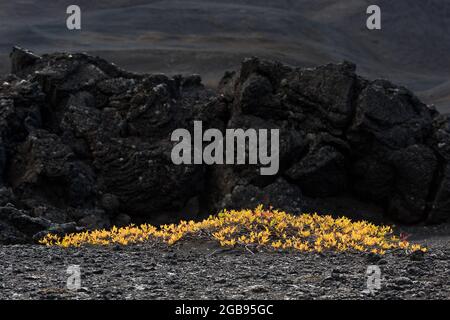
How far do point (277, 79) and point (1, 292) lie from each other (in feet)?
56.9

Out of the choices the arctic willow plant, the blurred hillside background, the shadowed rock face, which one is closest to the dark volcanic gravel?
the arctic willow plant

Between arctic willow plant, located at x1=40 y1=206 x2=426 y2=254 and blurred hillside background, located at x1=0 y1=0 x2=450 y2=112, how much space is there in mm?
63709

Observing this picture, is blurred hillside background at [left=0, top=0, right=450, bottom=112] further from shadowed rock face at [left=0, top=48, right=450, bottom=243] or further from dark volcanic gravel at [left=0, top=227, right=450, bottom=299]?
dark volcanic gravel at [left=0, top=227, right=450, bottom=299]

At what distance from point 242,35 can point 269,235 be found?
95.8 m

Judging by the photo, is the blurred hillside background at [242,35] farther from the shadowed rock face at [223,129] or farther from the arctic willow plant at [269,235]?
the arctic willow plant at [269,235]

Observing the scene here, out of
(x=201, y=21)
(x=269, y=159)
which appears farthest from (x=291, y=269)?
(x=201, y=21)

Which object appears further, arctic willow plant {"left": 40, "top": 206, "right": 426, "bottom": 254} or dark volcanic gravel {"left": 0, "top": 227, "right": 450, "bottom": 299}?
arctic willow plant {"left": 40, "top": 206, "right": 426, "bottom": 254}

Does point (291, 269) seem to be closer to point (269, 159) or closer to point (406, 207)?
point (269, 159)

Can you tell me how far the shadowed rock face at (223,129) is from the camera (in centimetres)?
2364

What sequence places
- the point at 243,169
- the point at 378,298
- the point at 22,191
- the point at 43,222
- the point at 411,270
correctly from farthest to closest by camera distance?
the point at 243,169 → the point at 22,191 → the point at 43,222 → the point at 411,270 → the point at 378,298

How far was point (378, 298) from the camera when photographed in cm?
979

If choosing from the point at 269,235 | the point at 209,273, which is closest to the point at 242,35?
the point at 269,235

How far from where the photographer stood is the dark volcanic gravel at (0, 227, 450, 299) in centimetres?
1015

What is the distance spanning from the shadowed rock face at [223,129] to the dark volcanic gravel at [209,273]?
8.68 m
